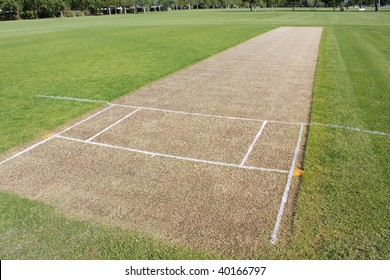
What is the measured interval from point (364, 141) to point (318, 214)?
4.33 m

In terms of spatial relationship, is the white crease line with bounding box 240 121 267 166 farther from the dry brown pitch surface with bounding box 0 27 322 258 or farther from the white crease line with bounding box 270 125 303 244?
the white crease line with bounding box 270 125 303 244

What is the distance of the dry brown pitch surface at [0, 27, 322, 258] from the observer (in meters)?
6.27

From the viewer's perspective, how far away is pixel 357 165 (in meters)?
8.16

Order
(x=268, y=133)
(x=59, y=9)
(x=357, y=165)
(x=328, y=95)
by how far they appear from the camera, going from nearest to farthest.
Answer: (x=357, y=165) → (x=268, y=133) → (x=328, y=95) → (x=59, y=9)

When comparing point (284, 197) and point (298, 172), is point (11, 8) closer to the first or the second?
point (298, 172)

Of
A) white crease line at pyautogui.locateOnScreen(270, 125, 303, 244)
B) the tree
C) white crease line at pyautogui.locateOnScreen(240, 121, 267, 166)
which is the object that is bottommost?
white crease line at pyautogui.locateOnScreen(270, 125, 303, 244)

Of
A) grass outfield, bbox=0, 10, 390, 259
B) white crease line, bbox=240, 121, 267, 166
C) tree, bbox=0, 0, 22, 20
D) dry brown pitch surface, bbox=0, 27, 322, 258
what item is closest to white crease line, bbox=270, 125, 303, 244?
dry brown pitch surface, bbox=0, 27, 322, 258

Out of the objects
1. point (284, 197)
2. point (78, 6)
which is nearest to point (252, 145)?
point (284, 197)

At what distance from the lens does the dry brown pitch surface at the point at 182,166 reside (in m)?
6.27

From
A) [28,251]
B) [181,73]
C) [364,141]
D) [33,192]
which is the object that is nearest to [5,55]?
[181,73]

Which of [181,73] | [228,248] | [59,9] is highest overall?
[59,9]

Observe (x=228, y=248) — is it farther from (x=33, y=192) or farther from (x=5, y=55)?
(x=5, y=55)

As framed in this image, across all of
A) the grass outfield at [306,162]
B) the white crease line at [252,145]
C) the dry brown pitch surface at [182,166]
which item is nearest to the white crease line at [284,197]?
the dry brown pitch surface at [182,166]

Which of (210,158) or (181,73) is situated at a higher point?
(181,73)
